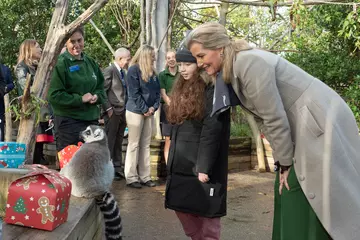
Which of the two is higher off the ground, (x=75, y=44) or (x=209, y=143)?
(x=75, y=44)

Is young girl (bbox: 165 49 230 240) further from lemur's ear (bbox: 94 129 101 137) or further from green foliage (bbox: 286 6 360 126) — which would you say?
green foliage (bbox: 286 6 360 126)

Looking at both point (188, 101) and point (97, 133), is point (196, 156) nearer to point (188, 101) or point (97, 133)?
point (188, 101)

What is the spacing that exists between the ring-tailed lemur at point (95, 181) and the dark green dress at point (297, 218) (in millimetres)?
1434

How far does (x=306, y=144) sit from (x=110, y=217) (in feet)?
5.69

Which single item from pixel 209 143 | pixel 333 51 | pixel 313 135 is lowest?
pixel 209 143

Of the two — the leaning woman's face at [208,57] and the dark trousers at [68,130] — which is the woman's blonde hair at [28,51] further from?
the leaning woman's face at [208,57]

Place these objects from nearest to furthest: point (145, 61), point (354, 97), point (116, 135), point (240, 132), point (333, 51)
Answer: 1. point (145, 61)
2. point (116, 135)
3. point (354, 97)
4. point (333, 51)
5. point (240, 132)

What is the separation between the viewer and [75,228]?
2.81m

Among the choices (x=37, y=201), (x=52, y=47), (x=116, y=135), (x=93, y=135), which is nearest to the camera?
(x=37, y=201)

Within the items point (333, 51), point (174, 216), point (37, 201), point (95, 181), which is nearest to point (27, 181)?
point (37, 201)

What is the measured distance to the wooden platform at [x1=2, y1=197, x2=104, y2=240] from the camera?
102 inches

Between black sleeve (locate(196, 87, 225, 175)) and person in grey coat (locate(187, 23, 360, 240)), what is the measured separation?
2.52 feet

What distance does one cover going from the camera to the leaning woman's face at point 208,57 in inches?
120

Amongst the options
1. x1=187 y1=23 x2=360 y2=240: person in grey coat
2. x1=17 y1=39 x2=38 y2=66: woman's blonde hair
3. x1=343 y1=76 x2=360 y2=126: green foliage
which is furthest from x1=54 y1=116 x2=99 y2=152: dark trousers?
x1=343 y1=76 x2=360 y2=126: green foliage
